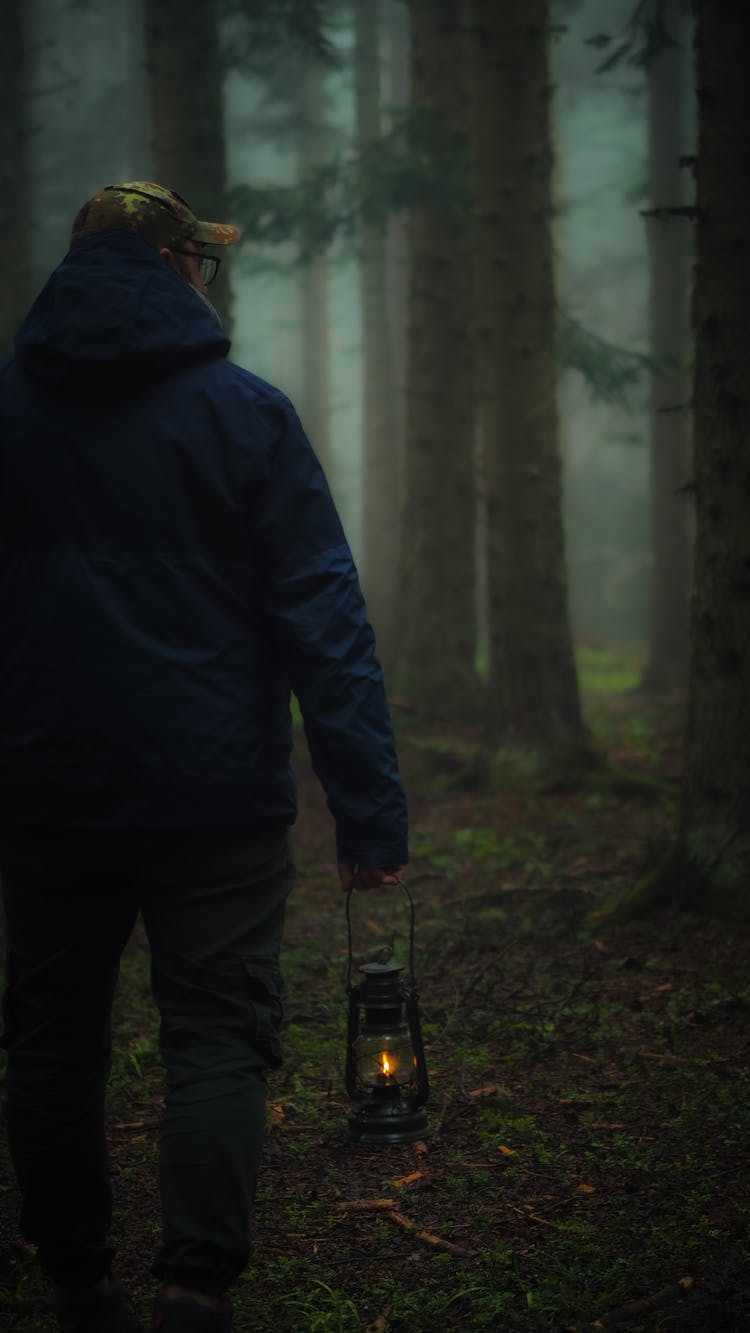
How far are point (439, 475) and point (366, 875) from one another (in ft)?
34.2

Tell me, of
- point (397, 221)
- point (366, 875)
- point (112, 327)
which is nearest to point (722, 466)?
point (366, 875)

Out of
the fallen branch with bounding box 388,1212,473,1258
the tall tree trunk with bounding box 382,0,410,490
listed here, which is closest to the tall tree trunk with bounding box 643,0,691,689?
the tall tree trunk with bounding box 382,0,410,490

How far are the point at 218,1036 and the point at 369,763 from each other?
0.68m

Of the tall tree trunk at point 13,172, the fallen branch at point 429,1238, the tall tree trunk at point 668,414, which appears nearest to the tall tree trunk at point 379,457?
the tall tree trunk at point 668,414

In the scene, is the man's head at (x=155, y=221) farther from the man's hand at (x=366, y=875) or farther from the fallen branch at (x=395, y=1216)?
the fallen branch at (x=395, y=1216)

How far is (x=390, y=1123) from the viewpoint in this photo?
4.08m

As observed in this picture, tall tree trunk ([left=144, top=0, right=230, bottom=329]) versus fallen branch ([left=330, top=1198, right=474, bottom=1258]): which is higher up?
tall tree trunk ([left=144, top=0, right=230, bottom=329])

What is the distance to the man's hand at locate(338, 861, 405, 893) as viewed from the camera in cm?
293

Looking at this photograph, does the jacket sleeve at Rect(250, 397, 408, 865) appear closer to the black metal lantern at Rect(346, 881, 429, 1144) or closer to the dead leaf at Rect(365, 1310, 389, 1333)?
the dead leaf at Rect(365, 1310, 389, 1333)

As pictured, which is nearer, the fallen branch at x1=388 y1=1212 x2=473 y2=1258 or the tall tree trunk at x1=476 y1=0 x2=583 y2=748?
the fallen branch at x1=388 y1=1212 x2=473 y2=1258

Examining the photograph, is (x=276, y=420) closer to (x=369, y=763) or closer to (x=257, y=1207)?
(x=369, y=763)

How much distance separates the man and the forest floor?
2.34 feet

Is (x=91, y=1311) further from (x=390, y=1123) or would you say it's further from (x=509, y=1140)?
(x=509, y=1140)

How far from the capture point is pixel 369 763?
9.46 ft
